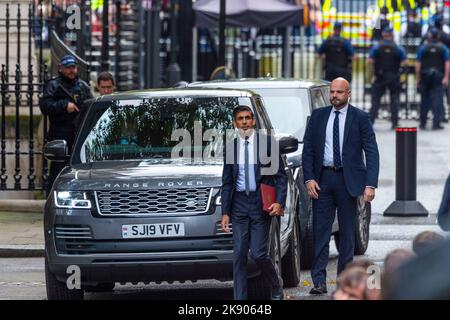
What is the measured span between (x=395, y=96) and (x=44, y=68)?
11.6 metres

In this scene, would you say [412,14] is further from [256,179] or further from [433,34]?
[256,179]

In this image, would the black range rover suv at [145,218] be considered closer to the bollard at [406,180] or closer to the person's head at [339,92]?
the person's head at [339,92]

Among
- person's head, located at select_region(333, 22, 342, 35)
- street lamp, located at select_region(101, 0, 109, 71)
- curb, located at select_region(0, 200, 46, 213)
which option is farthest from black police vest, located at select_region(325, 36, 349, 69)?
curb, located at select_region(0, 200, 46, 213)

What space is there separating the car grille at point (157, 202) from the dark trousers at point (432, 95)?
1697 cm

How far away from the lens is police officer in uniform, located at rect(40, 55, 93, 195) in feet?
47.5

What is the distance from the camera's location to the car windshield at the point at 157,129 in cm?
1071

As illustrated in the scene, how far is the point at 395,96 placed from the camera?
26.4 meters

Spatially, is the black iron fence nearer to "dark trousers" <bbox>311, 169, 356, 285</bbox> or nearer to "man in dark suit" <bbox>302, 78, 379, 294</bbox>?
"man in dark suit" <bbox>302, 78, 379, 294</bbox>

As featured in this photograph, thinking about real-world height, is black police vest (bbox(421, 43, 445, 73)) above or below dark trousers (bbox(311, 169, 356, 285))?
above

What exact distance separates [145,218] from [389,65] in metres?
17.4

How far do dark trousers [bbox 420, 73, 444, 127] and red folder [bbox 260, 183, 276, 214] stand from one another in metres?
17.1

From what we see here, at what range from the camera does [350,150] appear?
35.4ft

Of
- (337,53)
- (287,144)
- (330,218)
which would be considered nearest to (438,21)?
(337,53)

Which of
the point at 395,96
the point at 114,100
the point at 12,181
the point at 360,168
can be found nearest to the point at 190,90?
the point at 114,100
